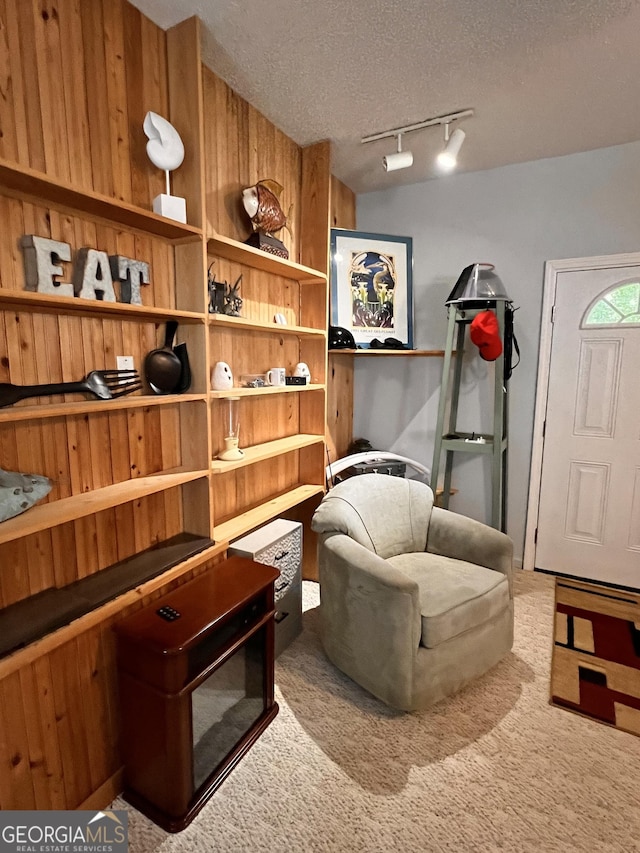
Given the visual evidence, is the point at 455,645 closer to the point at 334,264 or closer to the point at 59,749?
the point at 59,749

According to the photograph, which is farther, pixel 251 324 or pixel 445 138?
pixel 445 138

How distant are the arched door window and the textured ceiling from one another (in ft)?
2.76

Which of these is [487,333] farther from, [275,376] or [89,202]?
[89,202]

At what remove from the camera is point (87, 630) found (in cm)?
136

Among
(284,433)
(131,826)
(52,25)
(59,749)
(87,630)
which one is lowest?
(131,826)

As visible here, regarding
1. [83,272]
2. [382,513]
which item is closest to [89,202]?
[83,272]

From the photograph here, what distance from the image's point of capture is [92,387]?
54.7 inches

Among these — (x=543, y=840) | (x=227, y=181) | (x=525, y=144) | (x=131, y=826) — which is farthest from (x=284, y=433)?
(x=525, y=144)

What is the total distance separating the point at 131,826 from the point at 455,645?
130 centimetres

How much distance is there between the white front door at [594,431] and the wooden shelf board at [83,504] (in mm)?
2405

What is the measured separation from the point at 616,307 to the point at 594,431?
0.78 m

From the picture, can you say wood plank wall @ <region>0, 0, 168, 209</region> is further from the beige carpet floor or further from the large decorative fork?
the beige carpet floor

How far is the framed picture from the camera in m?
2.84

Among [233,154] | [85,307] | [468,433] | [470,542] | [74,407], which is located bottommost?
[470,542]
